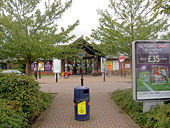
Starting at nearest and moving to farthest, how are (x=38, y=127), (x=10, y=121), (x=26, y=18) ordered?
1. (x=10, y=121)
2. (x=38, y=127)
3. (x=26, y=18)

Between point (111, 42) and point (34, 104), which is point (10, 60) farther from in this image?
point (111, 42)

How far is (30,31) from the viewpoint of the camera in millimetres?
8656

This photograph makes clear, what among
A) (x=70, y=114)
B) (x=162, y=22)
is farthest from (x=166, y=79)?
(x=162, y=22)

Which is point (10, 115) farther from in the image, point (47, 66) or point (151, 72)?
point (47, 66)

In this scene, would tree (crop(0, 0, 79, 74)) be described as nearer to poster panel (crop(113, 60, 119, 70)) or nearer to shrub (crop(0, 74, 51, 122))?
shrub (crop(0, 74, 51, 122))

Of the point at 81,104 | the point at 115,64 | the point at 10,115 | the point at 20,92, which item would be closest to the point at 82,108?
the point at 81,104

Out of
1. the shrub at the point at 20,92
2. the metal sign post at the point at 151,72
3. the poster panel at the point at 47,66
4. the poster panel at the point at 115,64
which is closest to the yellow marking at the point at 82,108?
the shrub at the point at 20,92

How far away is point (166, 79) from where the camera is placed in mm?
6172

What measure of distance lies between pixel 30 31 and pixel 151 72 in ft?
18.0

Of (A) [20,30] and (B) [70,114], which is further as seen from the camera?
(A) [20,30]

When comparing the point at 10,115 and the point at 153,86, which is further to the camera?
the point at 153,86

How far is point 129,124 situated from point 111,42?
4572 mm

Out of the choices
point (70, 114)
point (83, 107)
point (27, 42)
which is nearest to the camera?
point (83, 107)

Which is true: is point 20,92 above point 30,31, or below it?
below
